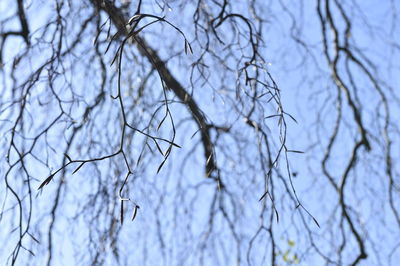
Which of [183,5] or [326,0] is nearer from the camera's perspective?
[183,5]

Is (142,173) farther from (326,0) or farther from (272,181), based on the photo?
(326,0)

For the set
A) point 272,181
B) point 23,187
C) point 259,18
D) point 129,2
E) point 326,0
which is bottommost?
A: point 23,187

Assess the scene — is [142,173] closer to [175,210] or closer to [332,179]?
[175,210]

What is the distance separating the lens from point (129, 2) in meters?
1.90

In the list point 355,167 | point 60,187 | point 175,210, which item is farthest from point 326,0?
point 60,187

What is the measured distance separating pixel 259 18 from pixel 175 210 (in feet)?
2.41

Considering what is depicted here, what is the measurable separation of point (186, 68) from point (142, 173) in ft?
1.23

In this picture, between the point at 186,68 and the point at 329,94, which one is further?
the point at 329,94

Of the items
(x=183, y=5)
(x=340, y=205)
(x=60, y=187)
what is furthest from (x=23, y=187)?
(x=340, y=205)

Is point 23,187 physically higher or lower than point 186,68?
lower

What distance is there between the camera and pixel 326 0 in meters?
2.44

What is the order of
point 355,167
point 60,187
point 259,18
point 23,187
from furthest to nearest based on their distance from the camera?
1. point 355,167
2. point 259,18
3. point 60,187
4. point 23,187


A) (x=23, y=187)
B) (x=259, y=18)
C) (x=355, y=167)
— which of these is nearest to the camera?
(x=23, y=187)

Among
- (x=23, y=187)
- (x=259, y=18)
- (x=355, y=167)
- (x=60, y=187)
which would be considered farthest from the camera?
(x=355, y=167)
